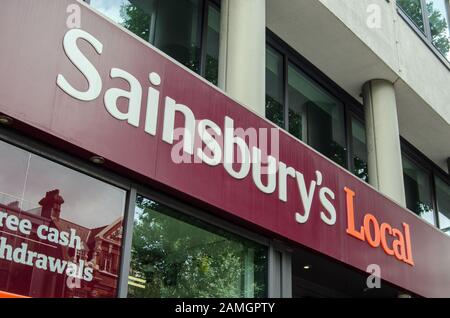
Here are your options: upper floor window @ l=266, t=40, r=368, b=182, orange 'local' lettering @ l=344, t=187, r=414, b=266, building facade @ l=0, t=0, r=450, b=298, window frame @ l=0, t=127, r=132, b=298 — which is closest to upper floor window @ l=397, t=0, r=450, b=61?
building facade @ l=0, t=0, r=450, b=298

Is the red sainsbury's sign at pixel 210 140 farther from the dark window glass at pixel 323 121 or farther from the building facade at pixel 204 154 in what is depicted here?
the dark window glass at pixel 323 121

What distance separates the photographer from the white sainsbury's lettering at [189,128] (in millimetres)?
5176

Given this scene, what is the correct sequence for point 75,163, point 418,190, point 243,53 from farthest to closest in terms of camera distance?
point 418,190 → point 243,53 → point 75,163

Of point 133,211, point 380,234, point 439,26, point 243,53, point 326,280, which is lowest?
point 133,211

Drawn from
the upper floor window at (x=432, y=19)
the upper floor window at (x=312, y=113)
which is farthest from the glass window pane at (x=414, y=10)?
the upper floor window at (x=312, y=113)

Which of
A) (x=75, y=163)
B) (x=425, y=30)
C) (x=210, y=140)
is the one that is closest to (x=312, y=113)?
(x=210, y=140)

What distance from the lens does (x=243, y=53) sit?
7340 mm

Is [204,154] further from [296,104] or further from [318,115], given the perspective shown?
[318,115]

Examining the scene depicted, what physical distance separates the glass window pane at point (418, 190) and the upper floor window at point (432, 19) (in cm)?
264

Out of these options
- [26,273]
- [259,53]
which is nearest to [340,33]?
[259,53]

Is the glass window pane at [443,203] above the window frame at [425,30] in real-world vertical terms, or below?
below

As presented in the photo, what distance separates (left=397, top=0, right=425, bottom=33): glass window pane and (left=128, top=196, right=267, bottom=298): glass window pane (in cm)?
738

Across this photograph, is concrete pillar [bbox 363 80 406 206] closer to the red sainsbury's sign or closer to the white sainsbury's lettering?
the red sainsbury's sign

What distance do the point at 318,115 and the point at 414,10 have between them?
428cm
